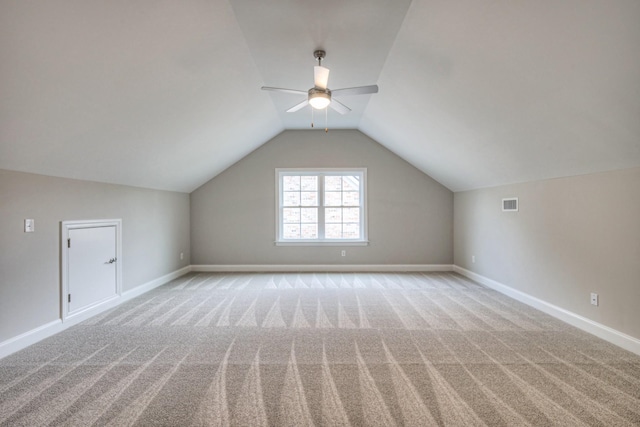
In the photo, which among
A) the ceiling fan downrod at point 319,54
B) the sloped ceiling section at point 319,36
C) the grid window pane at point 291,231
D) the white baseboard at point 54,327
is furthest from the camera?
the grid window pane at point 291,231

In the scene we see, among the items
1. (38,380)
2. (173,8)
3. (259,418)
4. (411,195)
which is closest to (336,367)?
(259,418)

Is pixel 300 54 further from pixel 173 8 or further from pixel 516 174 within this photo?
pixel 516 174

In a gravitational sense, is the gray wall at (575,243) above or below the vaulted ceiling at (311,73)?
below

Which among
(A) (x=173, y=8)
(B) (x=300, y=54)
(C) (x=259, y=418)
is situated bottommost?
(C) (x=259, y=418)

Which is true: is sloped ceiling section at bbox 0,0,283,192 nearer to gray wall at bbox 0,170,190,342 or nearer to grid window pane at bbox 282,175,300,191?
gray wall at bbox 0,170,190,342

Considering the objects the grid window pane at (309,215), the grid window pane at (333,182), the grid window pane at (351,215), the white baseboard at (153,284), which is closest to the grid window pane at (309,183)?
the grid window pane at (333,182)

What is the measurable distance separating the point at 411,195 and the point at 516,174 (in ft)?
7.54

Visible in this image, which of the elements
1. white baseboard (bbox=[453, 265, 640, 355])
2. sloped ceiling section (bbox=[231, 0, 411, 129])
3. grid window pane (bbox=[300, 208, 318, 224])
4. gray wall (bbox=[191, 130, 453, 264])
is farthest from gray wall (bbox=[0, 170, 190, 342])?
white baseboard (bbox=[453, 265, 640, 355])

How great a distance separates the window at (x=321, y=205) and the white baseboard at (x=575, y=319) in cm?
281

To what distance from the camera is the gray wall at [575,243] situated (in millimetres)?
2686

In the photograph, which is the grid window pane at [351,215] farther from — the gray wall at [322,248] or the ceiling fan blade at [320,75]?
the ceiling fan blade at [320,75]

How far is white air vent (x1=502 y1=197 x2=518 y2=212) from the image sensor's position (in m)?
4.23

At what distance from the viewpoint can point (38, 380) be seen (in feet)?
7.36

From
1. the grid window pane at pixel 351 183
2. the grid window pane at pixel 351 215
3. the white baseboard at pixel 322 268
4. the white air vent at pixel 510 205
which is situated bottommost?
the white baseboard at pixel 322 268
